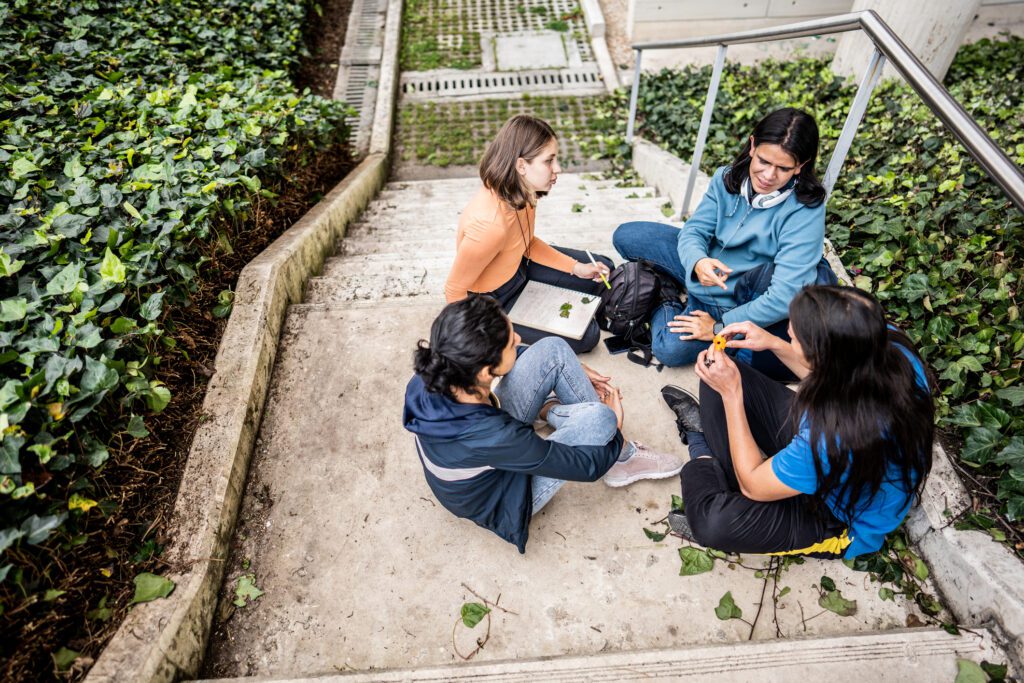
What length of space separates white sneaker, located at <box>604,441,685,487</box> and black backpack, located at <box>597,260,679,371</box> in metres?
0.60

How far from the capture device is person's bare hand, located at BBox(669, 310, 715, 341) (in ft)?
8.65

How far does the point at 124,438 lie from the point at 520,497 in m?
1.49

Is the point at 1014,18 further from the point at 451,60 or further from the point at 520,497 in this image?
the point at 520,497

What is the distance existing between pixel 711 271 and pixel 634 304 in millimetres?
405

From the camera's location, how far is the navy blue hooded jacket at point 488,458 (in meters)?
1.86

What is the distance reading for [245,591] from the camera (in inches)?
82.5

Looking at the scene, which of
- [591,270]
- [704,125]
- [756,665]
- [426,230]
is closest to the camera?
[756,665]

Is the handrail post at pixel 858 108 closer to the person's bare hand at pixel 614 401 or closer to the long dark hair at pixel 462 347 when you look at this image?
the person's bare hand at pixel 614 401

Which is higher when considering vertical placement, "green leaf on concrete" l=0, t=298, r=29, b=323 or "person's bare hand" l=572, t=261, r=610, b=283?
"green leaf on concrete" l=0, t=298, r=29, b=323

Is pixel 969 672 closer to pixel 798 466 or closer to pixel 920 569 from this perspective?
pixel 920 569

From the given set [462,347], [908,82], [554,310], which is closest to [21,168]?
[462,347]

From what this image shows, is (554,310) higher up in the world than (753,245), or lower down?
lower down

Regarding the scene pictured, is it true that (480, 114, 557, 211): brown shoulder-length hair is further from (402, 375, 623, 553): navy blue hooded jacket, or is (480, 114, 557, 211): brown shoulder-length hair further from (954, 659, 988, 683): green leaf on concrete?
(954, 659, 988, 683): green leaf on concrete

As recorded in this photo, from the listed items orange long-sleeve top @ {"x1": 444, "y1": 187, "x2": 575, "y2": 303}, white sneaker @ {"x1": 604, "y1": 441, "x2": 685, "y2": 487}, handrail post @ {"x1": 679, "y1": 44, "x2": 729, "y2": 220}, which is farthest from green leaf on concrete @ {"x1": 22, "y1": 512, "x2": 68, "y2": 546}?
handrail post @ {"x1": 679, "y1": 44, "x2": 729, "y2": 220}
